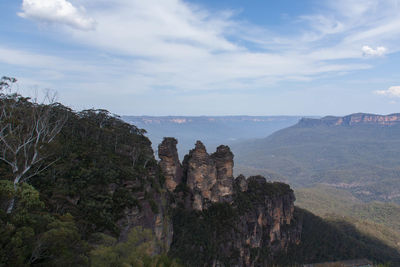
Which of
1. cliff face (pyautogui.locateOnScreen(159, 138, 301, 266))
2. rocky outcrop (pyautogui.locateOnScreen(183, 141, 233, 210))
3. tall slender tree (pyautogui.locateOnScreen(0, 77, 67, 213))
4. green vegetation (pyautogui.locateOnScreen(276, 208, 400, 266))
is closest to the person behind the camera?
tall slender tree (pyautogui.locateOnScreen(0, 77, 67, 213))

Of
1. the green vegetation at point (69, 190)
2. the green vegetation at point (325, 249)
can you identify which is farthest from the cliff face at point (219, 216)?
the green vegetation at point (69, 190)

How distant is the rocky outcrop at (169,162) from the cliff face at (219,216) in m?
0.19

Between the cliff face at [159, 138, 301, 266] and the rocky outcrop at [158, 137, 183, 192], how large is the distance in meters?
0.19

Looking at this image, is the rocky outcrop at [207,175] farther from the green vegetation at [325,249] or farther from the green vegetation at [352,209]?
the green vegetation at [352,209]

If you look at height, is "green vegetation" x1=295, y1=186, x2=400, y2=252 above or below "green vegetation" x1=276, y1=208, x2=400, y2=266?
below

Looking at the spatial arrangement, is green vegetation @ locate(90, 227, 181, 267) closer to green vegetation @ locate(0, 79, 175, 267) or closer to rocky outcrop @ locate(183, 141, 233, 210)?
green vegetation @ locate(0, 79, 175, 267)

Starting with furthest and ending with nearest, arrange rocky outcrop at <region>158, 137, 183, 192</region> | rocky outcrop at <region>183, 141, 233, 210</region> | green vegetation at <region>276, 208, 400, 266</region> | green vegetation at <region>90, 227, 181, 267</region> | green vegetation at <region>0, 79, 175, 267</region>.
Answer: green vegetation at <region>276, 208, 400, 266</region>, rocky outcrop at <region>183, 141, 233, 210</region>, rocky outcrop at <region>158, 137, 183, 192</region>, green vegetation at <region>90, 227, 181, 267</region>, green vegetation at <region>0, 79, 175, 267</region>

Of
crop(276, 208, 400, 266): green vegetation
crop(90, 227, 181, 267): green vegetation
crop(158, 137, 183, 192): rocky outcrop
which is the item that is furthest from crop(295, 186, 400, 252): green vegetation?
crop(90, 227, 181, 267): green vegetation

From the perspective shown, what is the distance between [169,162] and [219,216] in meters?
15.2

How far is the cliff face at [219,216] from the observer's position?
47812mm

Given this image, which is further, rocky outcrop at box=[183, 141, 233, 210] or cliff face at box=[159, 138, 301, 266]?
rocky outcrop at box=[183, 141, 233, 210]

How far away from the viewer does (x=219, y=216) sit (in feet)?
177

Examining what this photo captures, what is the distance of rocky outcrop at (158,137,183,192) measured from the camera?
166ft

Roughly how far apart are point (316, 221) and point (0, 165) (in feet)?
275
